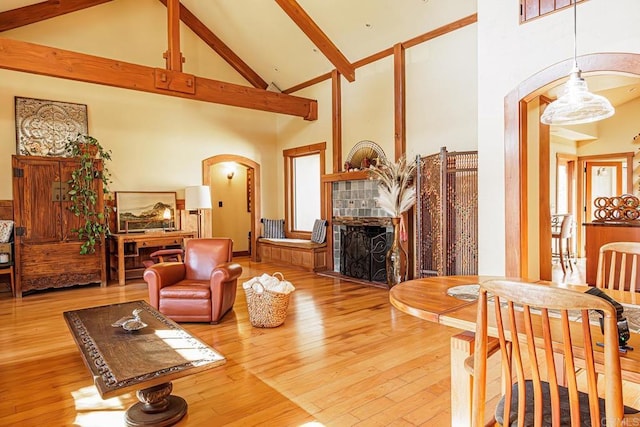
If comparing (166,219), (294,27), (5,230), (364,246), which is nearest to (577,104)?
(364,246)

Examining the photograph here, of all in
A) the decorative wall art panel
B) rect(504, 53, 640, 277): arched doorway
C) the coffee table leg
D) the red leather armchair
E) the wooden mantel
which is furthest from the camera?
the wooden mantel

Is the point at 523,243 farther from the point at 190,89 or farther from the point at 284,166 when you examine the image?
the point at 284,166

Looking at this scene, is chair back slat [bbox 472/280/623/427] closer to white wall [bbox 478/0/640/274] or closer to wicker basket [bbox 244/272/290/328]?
white wall [bbox 478/0/640/274]

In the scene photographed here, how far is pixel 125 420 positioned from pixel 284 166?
6.82 metres

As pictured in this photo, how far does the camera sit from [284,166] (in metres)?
8.68

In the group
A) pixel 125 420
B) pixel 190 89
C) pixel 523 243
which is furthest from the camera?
pixel 190 89

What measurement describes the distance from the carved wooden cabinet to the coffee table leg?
419 centimetres

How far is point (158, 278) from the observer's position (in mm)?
3998

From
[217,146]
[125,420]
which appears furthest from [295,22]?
[125,420]

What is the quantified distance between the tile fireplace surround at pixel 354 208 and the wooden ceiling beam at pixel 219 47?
10.2 ft

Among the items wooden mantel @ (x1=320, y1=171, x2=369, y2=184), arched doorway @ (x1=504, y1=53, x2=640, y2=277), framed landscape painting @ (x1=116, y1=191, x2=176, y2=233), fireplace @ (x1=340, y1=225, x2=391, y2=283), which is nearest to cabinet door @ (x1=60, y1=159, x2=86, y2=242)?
framed landscape painting @ (x1=116, y1=191, x2=176, y2=233)

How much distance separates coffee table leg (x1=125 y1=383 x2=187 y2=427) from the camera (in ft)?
7.21

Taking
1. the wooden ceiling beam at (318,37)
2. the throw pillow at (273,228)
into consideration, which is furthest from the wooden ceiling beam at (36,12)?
the throw pillow at (273,228)

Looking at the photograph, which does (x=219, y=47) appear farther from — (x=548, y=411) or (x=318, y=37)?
(x=548, y=411)
